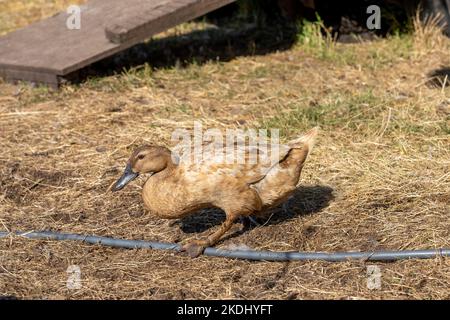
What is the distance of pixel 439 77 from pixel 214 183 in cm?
343

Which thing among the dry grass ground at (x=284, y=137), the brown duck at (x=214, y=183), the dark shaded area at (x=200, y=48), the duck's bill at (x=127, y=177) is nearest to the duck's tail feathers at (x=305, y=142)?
the brown duck at (x=214, y=183)

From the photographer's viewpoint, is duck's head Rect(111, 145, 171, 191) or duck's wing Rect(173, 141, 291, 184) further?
duck's head Rect(111, 145, 171, 191)

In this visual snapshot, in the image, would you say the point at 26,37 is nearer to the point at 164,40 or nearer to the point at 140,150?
the point at 164,40

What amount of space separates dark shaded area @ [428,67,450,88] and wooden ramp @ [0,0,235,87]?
1.82 m

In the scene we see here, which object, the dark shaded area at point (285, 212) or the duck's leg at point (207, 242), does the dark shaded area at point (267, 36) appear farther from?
the duck's leg at point (207, 242)

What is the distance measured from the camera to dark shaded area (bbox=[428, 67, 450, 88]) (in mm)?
7238

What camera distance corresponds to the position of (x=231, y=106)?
7.05 meters

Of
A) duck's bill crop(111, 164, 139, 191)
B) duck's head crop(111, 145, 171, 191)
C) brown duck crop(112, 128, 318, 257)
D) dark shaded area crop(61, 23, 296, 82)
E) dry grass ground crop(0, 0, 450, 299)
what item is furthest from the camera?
dark shaded area crop(61, 23, 296, 82)

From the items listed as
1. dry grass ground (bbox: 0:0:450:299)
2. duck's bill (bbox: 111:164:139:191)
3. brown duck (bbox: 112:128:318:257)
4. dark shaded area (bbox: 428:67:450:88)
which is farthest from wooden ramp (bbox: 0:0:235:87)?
brown duck (bbox: 112:128:318:257)

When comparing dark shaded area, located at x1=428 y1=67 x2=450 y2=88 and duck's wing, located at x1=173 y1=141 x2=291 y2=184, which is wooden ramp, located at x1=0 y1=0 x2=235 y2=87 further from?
duck's wing, located at x1=173 y1=141 x2=291 y2=184

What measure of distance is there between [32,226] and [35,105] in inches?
89.6

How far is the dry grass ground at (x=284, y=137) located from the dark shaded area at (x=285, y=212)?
2 centimetres

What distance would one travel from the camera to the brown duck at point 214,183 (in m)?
4.61

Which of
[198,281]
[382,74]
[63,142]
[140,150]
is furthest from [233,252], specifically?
[382,74]
